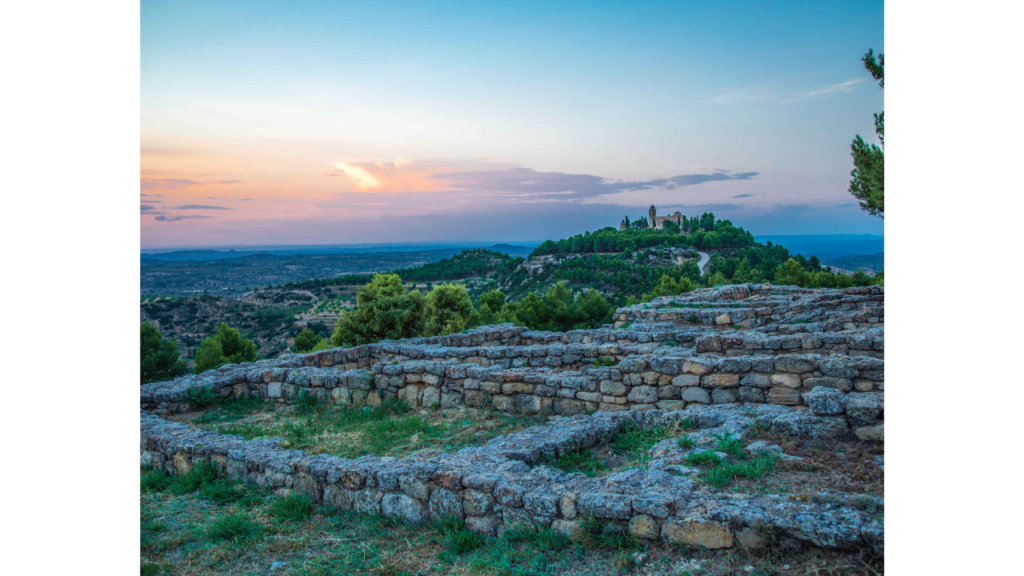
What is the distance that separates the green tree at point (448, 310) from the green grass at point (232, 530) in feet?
64.6

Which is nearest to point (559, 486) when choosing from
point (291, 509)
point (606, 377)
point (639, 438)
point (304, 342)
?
point (639, 438)

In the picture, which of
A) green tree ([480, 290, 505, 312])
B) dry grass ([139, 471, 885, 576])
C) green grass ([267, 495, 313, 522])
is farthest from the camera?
green tree ([480, 290, 505, 312])

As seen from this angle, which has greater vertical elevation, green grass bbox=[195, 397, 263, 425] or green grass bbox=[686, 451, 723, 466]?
green grass bbox=[686, 451, 723, 466]

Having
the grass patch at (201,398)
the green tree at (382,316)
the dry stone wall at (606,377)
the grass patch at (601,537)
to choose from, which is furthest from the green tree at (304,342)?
the grass patch at (601,537)

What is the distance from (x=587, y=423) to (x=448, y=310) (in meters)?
19.1

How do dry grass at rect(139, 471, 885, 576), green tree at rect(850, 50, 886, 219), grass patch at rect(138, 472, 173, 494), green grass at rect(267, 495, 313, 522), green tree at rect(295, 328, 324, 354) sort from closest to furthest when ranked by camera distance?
dry grass at rect(139, 471, 885, 576) < green grass at rect(267, 495, 313, 522) < grass patch at rect(138, 472, 173, 494) < green tree at rect(850, 50, 886, 219) < green tree at rect(295, 328, 324, 354)

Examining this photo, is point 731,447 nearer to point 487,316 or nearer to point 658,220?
point 487,316

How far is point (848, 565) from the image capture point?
10.7 ft

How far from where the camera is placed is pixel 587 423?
699 centimetres

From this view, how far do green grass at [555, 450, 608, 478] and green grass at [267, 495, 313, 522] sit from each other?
2.81 meters

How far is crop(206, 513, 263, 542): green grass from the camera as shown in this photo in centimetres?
521

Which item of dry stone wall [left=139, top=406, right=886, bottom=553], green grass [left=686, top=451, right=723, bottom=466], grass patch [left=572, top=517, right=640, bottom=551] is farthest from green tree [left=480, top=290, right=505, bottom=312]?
grass patch [left=572, top=517, right=640, bottom=551]

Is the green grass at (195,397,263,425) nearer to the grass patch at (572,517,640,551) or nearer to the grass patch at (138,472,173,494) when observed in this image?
the grass patch at (138,472,173,494)

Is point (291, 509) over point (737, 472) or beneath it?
beneath
